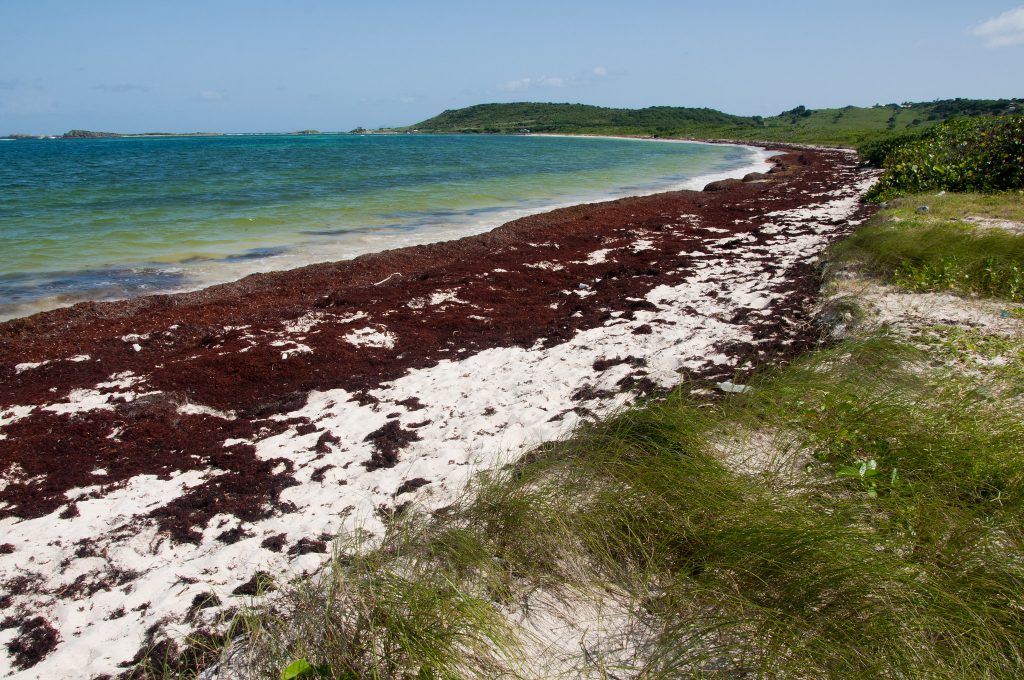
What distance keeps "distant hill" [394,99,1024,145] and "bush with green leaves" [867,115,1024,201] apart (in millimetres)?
36827

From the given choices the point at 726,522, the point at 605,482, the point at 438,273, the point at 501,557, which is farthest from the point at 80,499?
the point at 438,273

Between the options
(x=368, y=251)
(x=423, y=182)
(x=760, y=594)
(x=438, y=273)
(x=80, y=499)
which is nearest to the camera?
(x=760, y=594)

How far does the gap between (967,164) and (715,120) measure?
12292cm

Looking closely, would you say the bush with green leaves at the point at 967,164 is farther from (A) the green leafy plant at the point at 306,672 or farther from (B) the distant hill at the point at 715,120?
(B) the distant hill at the point at 715,120

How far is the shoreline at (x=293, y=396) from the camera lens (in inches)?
126

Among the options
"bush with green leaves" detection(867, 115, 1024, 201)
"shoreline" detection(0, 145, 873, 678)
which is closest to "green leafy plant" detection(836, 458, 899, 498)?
"shoreline" detection(0, 145, 873, 678)

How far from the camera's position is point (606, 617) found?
2490mm

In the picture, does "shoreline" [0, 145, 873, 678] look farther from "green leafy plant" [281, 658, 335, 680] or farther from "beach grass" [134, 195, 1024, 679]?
"green leafy plant" [281, 658, 335, 680]

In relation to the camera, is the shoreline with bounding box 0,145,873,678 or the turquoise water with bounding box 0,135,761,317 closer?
the shoreline with bounding box 0,145,873,678

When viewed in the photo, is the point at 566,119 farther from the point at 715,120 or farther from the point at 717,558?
the point at 717,558

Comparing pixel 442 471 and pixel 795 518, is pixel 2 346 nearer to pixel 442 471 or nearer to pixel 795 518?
pixel 442 471

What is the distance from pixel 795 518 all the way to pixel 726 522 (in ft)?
1.00

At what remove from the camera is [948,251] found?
6.69 metres

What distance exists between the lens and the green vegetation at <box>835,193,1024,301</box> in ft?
19.8
